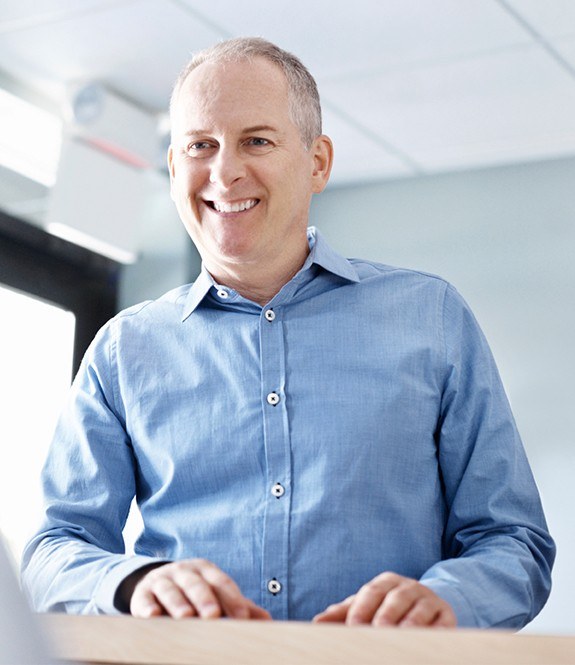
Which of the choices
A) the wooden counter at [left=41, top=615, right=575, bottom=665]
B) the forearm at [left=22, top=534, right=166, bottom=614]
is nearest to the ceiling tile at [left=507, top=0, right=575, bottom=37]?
the forearm at [left=22, top=534, right=166, bottom=614]

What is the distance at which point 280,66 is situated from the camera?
1.40 metres

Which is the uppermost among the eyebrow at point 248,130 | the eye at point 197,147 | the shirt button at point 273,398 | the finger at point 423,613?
the eyebrow at point 248,130

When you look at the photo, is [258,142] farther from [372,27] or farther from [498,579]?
[372,27]

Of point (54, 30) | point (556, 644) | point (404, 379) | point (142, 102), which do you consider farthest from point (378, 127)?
point (556, 644)

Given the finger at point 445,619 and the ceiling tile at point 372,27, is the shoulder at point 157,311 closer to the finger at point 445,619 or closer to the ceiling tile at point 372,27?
the finger at point 445,619

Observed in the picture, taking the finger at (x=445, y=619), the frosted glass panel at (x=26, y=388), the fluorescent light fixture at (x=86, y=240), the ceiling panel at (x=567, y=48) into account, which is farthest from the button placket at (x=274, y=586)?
the frosted glass panel at (x=26, y=388)

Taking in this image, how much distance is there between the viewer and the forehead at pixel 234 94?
134cm

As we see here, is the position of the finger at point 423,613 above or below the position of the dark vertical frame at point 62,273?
below

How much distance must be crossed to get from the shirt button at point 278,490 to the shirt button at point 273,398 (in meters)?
0.10

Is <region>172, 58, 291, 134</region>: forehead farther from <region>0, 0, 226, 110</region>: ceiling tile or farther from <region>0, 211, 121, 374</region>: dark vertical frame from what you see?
<region>0, 211, 121, 374</region>: dark vertical frame

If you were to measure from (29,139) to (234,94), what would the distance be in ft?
8.36

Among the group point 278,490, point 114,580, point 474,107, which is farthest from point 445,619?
point 474,107

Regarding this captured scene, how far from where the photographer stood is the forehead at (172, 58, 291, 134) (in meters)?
1.34

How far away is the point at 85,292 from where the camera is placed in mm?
4266
